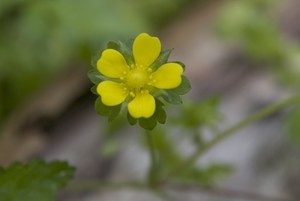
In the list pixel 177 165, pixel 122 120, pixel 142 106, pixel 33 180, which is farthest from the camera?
pixel 122 120

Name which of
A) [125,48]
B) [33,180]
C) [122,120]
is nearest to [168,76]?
[125,48]

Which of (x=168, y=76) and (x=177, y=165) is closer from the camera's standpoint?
(x=168, y=76)

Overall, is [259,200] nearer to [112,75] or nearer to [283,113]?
[283,113]

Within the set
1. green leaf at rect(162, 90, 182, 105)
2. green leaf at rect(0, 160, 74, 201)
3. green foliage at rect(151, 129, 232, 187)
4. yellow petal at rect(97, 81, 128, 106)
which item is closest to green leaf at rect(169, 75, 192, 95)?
green leaf at rect(162, 90, 182, 105)

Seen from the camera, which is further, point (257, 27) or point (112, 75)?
point (257, 27)

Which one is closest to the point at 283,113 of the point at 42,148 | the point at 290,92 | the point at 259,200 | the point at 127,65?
the point at 290,92

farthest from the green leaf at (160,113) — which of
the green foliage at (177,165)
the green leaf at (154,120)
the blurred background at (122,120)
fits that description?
the blurred background at (122,120)

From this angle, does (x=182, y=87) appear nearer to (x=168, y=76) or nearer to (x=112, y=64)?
(x=168, y=76)
